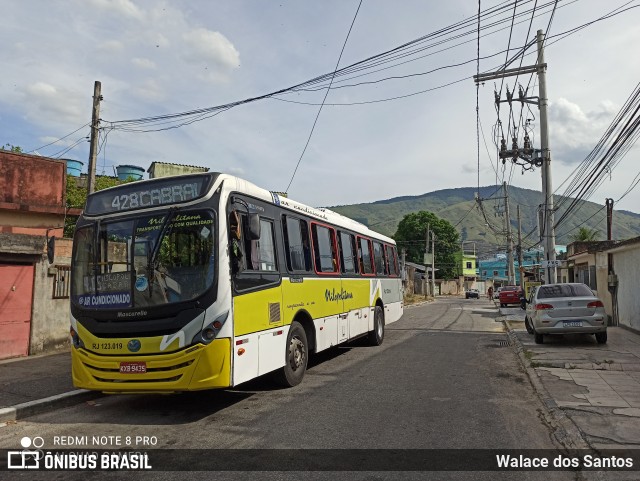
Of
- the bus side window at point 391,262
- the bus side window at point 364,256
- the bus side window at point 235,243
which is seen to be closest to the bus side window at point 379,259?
the bus side window at point 391,262

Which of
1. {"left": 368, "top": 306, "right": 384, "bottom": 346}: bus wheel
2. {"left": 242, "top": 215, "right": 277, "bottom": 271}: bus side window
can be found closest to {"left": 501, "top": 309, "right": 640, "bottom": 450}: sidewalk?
{"left": 368, "top": 306, "right": 384, "bottom": 346}: bus wheel

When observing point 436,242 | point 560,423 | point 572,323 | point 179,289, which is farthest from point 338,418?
point 436,242

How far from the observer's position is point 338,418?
19.9 ft

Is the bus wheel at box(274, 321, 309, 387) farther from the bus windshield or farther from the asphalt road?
the bus windshield

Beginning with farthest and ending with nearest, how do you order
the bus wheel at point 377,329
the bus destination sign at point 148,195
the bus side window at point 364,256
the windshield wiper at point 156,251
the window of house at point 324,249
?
the bus wheel at point 377,329 → the bus side window at point 364,256 → the window of house at point 324,249 → the bus destination sign at point 148,195 → the windshield wiper at point 156,251

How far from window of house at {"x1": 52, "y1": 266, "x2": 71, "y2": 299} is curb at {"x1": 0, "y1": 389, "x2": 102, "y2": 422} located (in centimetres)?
527

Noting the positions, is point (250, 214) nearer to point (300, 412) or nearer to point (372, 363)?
point (300, 412)

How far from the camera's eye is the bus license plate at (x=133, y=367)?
597 centimetres

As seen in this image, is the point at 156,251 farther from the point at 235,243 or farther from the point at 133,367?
the point at 133,367

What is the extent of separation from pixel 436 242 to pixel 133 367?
228 feet

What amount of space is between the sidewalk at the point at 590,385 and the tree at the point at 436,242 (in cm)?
5900

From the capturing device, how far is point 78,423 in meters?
6.34

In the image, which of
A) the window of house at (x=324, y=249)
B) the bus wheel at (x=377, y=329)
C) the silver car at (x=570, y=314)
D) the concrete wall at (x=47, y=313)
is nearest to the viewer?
the window of house at (x=324, y=249)

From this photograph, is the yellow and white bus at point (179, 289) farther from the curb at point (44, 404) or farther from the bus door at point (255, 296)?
the curb at point (44, 404)
